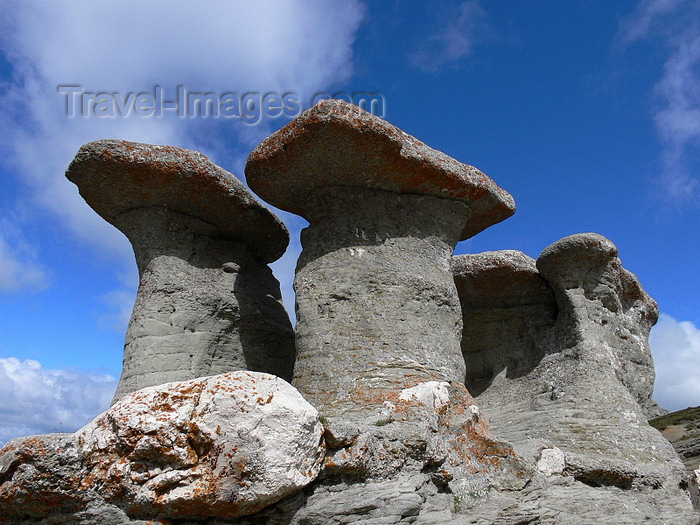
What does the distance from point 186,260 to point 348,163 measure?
2196 mm

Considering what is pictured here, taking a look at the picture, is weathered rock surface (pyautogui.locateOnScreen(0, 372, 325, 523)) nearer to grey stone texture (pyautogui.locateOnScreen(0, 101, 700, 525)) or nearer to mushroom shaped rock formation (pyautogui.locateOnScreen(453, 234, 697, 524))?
grey stone texture (pyautogui.locateOnScreen(0, 101, 700, 525))

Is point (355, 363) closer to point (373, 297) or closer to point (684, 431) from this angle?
point (373, 297)

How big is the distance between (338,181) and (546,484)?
11.7 ft

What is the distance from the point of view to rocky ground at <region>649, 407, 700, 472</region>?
1395cm

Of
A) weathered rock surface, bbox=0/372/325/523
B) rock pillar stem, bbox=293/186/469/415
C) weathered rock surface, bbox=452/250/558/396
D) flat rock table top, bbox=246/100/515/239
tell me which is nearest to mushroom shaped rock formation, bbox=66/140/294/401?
flat rock table top, bbox=246/100/515/239

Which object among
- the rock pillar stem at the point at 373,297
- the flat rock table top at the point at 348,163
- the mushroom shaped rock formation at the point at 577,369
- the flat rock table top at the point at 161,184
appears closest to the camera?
the rock pillar stem at the point at 373,297

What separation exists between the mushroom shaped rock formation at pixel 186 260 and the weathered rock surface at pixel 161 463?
248 centimetres

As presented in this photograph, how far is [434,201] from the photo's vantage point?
23.1 ft

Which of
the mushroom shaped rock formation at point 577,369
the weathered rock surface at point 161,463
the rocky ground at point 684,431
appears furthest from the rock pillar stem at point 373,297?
the rocky ground at point 684,431

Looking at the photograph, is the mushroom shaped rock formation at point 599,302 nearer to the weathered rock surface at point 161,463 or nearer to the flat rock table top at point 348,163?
the flat rock table top at point 348,163

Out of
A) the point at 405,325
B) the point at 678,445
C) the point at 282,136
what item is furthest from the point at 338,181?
the point at 678,445

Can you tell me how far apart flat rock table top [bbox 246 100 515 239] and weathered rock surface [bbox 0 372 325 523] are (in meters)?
2.90

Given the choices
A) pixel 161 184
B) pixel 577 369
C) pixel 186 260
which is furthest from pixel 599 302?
pixel 161 184

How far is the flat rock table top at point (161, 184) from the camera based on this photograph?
6.49 meters
